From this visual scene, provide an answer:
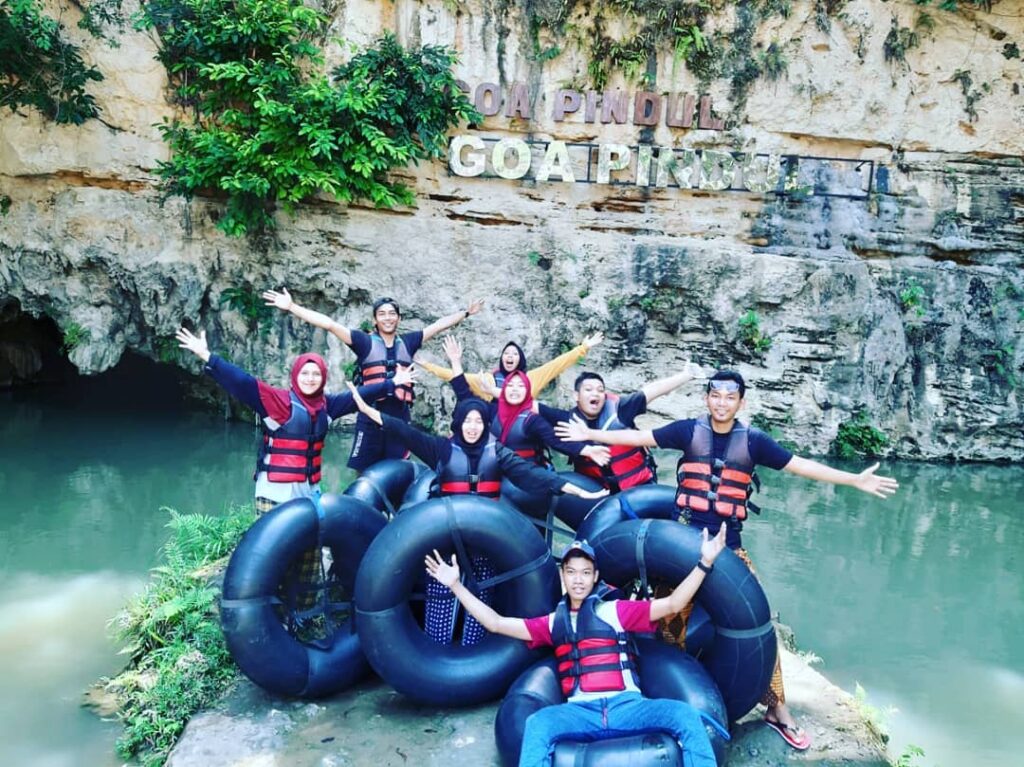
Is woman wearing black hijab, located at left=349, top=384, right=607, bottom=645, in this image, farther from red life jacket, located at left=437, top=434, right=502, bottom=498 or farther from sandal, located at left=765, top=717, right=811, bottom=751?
sandal, located at left=765, top=717, right=811, bottom=751

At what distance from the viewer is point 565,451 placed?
4.47 m

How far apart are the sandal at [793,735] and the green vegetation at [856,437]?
7.48m

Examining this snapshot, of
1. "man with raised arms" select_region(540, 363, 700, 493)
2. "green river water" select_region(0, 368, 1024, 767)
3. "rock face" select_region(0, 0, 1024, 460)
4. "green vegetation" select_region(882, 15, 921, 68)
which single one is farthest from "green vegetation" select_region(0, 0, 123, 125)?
"green vegetation" select_region(882, 15, 921, 68)

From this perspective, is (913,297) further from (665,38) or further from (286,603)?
(286,603)

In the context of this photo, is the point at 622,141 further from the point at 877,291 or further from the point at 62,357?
the point at 62,357

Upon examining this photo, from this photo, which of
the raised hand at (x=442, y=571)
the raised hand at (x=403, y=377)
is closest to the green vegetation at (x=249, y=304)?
the raised hand at (x=403, y=377)

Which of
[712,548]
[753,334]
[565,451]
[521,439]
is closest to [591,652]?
[712,548]

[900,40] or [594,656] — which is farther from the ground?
[900,40]

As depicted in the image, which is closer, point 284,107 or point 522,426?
point 522,426

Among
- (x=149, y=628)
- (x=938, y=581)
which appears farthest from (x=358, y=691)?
(x=938, y=581)

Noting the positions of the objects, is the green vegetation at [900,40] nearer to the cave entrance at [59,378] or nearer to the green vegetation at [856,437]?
the green vegetation at [856,437]

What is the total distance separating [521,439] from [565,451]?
0.92 feet

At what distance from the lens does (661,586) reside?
3.52m

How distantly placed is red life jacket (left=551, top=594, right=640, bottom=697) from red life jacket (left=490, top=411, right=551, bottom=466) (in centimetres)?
156
